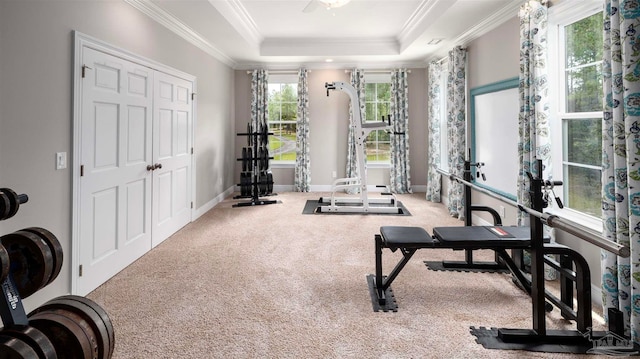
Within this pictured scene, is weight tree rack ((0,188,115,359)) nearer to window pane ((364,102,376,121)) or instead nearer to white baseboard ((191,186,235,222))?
white baseboard ((191,186,235,222))

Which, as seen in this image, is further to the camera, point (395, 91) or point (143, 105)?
point (395, 91)

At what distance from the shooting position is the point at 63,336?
1.33 meters

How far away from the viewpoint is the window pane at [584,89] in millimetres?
2750

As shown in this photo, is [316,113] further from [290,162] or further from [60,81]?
[60,81]


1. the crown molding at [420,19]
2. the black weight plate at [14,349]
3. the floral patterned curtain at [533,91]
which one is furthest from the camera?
the crown molding at [420,19]

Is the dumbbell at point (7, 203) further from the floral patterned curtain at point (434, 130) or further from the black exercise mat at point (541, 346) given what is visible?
the floral patterned curtain at point (434, 130)

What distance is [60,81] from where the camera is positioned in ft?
8.11

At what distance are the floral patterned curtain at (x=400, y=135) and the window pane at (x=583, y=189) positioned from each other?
13.8 ft

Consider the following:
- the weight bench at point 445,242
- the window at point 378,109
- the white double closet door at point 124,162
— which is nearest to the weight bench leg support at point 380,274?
the weight bench at point 445,242

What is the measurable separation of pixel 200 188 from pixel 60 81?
3123 millimetres

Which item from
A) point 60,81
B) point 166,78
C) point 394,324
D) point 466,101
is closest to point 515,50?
point 466,101

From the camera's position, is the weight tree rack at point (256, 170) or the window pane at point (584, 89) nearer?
→ the window pane at point (584, 89)

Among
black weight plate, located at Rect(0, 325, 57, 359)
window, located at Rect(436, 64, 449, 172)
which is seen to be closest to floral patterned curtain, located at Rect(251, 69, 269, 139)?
window, located at Rect(436, 64, 449, 172)

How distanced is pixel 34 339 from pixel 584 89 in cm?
402
